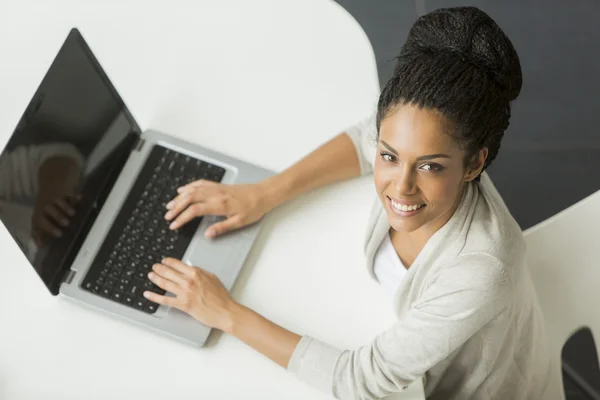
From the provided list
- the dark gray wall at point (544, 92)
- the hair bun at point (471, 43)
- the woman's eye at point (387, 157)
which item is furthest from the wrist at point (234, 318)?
the dark gray wall at point (544, 92)

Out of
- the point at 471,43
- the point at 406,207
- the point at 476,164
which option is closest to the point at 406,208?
the point at 406,207

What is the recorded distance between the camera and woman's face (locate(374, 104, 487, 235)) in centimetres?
88

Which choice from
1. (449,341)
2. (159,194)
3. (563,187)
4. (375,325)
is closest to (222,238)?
(159,194)

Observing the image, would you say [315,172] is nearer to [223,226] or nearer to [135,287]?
[223,226]

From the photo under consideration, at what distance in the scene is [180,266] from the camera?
3.67 feet

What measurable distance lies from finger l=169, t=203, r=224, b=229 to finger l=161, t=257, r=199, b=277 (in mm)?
61

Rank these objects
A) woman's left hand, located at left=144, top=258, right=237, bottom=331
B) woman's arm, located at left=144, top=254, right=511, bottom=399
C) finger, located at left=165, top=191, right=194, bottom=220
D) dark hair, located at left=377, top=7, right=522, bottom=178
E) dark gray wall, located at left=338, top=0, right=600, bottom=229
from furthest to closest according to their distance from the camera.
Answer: dark gray wall, located at left=338, top=0, right=600, bottom=229 < finger, located at left=165, top=191, right=194, bottom=220 < woman's left hand, located at left=144, top=258, right=237, bottom=331 < woman's arm, located at left=144, top=254, right=511, bottom=399 < dark hair, located at left=377, top=7, right=522, bottom=178

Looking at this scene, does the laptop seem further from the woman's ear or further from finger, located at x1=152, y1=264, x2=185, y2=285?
the woman's ear

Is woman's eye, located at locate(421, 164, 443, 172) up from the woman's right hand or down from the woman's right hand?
up

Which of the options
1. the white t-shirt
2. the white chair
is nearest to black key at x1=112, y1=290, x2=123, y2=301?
the white t-shirt

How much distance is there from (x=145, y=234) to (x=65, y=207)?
129mm

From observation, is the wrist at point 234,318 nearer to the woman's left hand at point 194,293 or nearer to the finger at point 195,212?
the woman's left hand at point 194,293

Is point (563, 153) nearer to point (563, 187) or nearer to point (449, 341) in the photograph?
point (563, 187)

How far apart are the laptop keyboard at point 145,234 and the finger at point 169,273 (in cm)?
2
